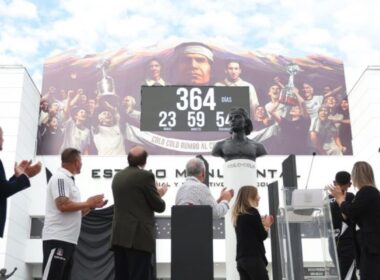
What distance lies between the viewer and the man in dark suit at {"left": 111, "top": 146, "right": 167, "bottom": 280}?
3.00m

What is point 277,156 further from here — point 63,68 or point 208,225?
point 208,225

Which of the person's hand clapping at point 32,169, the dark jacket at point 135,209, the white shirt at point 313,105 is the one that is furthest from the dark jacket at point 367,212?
the white shirt at point 313,105

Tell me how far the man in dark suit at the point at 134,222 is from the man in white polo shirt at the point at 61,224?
21cm

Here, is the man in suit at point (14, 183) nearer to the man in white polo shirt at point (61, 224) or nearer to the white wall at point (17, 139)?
the man in white polo shirt at point (61, 224)

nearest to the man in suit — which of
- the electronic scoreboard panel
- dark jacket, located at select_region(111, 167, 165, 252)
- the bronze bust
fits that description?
dark jacket, located at select_region(111, 167, 165, 252)

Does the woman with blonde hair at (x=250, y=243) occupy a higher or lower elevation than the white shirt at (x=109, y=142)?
lower

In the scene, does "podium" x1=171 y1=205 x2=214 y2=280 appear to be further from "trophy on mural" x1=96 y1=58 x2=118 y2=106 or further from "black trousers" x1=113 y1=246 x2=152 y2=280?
"trophy on mural" x1=96 y1=58 x2=118 y2=106

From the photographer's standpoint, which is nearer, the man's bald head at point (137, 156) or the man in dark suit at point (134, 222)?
the man in dark suit at point (134, 222)

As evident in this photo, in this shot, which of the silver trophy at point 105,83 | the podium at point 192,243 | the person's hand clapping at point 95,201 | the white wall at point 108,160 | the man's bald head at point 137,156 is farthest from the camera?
the silver trophy at point 105,83

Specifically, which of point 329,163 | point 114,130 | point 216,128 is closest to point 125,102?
point 114,130

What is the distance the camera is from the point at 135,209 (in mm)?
3102

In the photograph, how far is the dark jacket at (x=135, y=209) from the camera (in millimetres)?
3010

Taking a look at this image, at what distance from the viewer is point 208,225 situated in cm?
343

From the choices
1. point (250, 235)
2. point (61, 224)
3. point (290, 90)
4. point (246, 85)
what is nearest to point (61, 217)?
point (61, 224)
